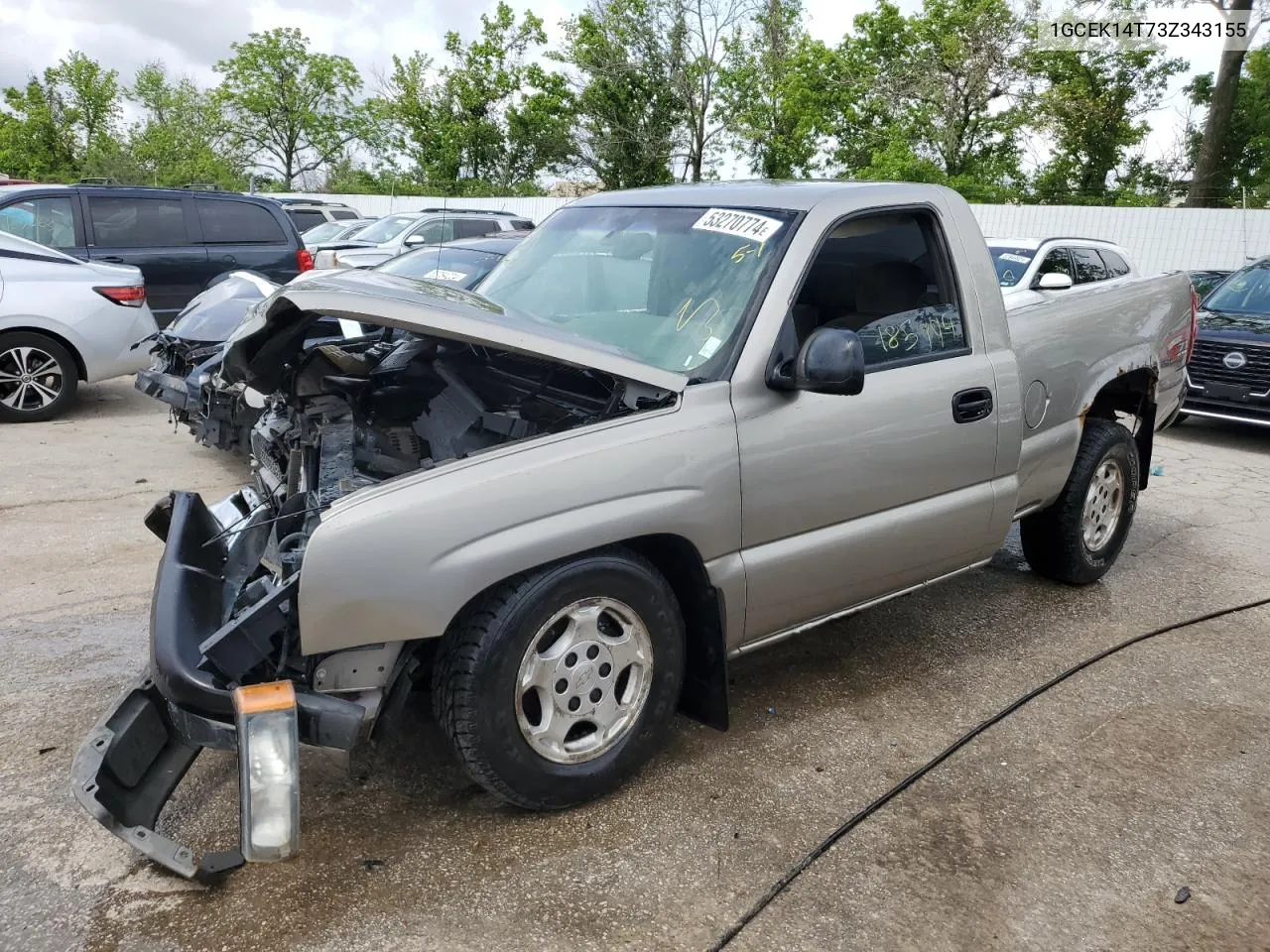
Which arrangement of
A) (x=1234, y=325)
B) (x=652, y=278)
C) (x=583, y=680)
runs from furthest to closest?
(x=1234, y=325) < (x=652, y=278) < (x=583, y=680)

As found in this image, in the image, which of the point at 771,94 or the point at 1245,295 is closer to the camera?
the point at 1245,295

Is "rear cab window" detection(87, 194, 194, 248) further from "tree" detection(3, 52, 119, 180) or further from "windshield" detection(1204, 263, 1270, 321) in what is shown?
"tree" detection(3, 52, 119, 180)

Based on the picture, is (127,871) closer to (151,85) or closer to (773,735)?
(773,735)

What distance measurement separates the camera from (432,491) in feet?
8.73

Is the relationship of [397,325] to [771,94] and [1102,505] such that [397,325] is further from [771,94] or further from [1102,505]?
[771,94]

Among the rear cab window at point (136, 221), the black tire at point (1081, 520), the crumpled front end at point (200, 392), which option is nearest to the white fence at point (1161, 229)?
the rear cab window at point (136, 221)

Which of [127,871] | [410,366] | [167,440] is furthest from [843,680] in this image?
[167,440]

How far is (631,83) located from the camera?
3634 cm

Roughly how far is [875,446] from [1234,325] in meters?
8.03

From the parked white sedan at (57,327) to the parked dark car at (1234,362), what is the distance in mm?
9216

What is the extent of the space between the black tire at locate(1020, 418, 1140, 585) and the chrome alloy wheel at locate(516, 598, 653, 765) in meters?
2.61

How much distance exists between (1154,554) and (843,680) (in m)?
2.79

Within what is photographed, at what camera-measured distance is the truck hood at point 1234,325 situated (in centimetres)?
942

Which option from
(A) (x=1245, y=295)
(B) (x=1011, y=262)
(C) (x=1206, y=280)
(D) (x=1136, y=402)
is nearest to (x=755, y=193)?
(D) (x=1136, y=402)
